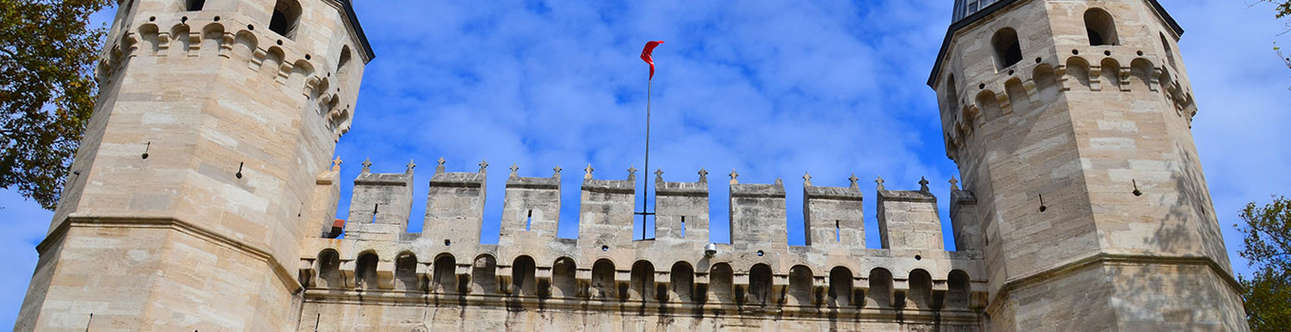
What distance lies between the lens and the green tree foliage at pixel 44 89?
738 inches

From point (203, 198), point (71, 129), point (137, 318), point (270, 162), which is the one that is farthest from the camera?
point (71, 129)

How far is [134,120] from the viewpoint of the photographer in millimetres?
14727

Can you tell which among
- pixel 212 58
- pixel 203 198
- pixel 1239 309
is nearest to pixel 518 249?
pixel 203 198

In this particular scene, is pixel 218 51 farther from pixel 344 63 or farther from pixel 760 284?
pixel 760 284

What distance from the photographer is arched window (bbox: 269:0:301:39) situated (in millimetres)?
16891

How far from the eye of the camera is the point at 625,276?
15062mm

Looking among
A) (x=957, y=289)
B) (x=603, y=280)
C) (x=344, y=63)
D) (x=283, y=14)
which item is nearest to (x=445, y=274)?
(x=603, y=280)

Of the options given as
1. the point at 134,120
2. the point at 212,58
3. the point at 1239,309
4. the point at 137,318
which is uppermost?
the point at 212,58

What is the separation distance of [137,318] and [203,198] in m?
1.96

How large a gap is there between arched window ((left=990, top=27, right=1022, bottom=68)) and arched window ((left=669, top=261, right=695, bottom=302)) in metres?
6.26

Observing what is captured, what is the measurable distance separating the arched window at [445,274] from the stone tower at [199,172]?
194 cm

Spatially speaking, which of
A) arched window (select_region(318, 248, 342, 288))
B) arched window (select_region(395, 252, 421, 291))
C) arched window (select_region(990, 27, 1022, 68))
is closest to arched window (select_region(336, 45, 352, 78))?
arched window (select_region(318, 248, 342, 288))

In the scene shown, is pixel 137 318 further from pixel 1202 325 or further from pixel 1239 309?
pixel 1239 309

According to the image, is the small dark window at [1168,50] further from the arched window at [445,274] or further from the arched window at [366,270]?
the arched window at [366,270]
